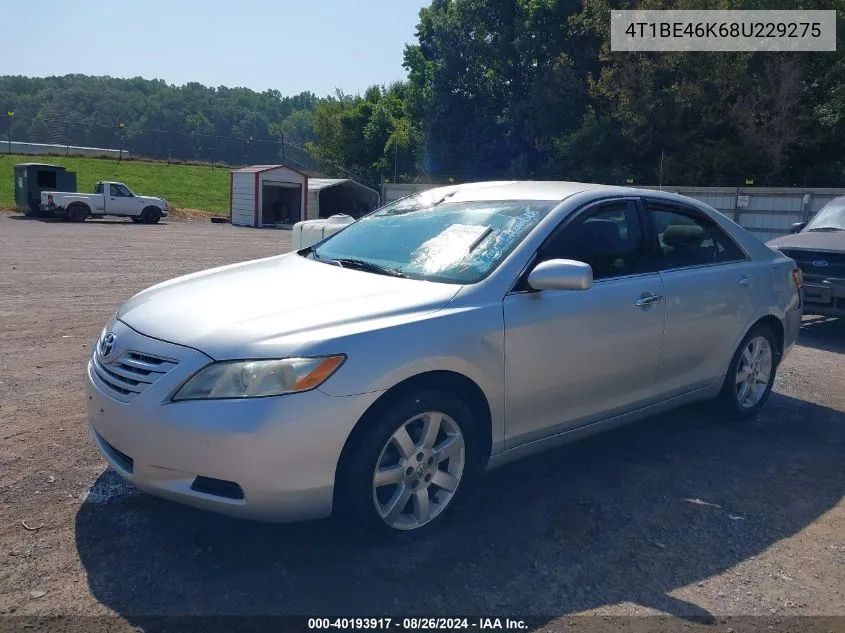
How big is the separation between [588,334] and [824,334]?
678 cm

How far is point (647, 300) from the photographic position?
4172mm

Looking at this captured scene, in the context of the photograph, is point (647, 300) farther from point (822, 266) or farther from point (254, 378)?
point (822, 266)

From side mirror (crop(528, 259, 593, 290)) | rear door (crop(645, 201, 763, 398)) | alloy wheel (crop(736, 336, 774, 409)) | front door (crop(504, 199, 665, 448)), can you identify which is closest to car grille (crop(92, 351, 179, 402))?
front door (crop(504, 199, 665, 448))

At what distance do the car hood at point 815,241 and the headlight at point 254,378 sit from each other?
788cm

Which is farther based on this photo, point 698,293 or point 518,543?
point 698,293

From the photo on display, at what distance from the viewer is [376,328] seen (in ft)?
10.0

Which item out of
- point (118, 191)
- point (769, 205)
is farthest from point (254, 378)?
point (118, 191)

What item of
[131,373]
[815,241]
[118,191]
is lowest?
[131,373]

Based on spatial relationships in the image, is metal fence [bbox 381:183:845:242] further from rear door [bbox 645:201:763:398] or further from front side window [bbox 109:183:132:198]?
front side window [bbox 109:183:132:198]

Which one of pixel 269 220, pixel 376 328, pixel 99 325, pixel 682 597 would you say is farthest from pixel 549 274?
pixel 269 220

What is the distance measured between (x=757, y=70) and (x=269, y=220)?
23.5 m

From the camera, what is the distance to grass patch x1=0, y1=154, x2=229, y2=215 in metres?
43.8

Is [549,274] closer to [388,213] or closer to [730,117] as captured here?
[388,213]

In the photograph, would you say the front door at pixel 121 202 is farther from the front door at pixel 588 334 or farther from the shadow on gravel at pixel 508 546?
the front door at pixel 588 334
